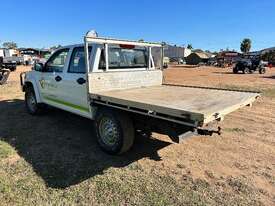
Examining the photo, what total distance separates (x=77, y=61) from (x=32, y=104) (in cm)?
271

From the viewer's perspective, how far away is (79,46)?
604 cm

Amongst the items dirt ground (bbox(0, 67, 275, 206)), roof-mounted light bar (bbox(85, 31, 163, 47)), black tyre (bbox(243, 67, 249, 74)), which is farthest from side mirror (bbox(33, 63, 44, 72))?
black tyre (bbox(243, 67, 249, 74))

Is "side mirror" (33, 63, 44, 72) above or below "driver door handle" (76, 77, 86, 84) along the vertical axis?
above

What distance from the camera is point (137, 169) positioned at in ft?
14.9

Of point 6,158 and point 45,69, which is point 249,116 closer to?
point 45,69

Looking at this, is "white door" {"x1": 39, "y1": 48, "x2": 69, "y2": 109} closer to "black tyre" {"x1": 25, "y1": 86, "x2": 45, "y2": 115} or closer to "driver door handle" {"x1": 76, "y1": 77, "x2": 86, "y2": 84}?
"black tyre" {"x1": 25, "y1": 86, "x2": 45, "y2": 115}

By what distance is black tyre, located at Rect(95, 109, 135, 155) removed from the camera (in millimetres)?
4699

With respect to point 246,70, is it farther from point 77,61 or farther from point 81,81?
point 81,81

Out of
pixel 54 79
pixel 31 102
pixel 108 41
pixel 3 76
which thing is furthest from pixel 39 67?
pixel 3 76

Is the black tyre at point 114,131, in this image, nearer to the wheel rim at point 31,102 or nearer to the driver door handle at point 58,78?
the driver door handle at point 58,78

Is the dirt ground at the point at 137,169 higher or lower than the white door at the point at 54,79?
lower

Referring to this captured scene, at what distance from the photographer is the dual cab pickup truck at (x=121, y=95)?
13.1 ft

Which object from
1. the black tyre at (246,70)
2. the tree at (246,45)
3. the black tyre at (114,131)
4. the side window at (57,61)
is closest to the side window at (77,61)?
the side window at (57,61)

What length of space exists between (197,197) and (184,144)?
193 centimetres
